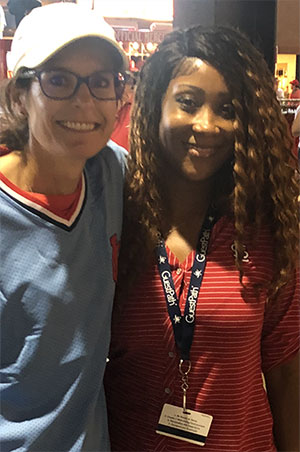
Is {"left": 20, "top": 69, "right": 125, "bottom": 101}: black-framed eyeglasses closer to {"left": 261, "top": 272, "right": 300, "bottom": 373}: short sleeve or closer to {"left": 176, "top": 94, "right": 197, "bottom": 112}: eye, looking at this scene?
{"left": 176, "top": 94, "right": 197, "bottom": 112}: eye

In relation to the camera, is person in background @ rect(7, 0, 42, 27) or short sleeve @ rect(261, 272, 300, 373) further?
short sleeve @ rect(261, 272, 300, 373)

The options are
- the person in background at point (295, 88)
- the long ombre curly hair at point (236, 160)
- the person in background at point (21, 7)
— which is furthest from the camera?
the person in background at point (295, 88)

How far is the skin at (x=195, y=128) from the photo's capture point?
103cm

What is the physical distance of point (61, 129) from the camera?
2.67 feet

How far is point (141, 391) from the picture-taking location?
1136mm

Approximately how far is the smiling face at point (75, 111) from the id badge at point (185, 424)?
1.96 ft

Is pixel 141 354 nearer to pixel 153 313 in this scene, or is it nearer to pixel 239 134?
pixel 153 313

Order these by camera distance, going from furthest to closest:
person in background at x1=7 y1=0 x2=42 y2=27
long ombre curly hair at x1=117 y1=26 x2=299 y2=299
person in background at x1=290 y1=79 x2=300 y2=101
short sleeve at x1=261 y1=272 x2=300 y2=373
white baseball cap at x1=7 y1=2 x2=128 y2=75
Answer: person in background at x1=290 y1=79 x2=300 y2=101 → short sleeve at x1=261 y1=272 x2=300 y2=373 → long ombre curly hair at x1=117 y1=26 x2=299 y2=299 → person in background at x1=7 y1=0 x2=42 y2=27 → white baseball cap at x1=7 y1=2 x2=128 y2=75

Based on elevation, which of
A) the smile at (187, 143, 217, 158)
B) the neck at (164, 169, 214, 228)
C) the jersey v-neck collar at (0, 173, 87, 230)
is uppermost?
the smile at (187, 143, 217, 158)

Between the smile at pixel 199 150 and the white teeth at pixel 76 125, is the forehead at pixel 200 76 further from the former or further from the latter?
the white teeth at pixel 76 125

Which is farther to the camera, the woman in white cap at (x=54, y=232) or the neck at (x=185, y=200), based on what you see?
the neck at (x=185, y=200)

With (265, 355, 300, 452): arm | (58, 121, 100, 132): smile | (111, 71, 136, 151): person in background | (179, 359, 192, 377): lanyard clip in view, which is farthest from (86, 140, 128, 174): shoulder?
(265, 355, 300, 452): arm

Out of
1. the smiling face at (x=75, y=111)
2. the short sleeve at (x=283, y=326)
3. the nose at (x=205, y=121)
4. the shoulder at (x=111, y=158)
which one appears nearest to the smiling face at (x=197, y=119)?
the nose at (x=205, y=121)

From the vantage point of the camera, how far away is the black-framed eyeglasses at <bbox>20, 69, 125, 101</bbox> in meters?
0.81
